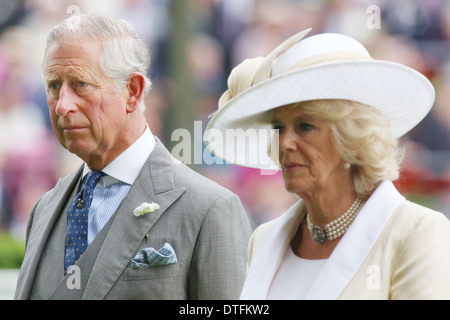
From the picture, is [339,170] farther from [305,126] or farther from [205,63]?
[205,63]

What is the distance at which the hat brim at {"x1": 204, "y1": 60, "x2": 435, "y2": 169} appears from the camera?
277 centimetres

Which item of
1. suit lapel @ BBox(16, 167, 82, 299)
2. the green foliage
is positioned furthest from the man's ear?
the green foliage

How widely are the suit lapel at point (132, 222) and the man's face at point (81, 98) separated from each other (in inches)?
7.9

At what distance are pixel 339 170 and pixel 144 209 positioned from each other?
2.42 ft

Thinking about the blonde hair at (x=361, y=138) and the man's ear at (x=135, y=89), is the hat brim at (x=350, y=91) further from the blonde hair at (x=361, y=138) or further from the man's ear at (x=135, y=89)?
the man's ear at (x=135, y=89)

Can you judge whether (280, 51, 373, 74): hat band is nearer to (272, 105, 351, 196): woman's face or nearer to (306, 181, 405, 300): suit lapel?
(272, 105, 351, 196): woman's face

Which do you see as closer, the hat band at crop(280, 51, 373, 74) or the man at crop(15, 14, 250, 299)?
the hat band at crop(280, 51, 373, 74)

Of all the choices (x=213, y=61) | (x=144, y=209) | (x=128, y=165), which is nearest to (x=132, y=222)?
(x=144, y=209)

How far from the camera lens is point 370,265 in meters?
2.70

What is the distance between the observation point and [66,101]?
329 centimetres

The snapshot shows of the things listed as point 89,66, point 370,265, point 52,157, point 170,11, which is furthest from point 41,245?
point 170,11

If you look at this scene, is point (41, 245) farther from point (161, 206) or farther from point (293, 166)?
point (293, 166)

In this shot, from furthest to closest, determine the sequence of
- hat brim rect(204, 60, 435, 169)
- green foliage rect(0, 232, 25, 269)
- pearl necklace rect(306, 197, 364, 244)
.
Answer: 1. green foliage rect(0, 232, 25, 269)
2. pearl necklace rect(306, 197, 364, 244)
3. hat brim rect(204, 60, 435, 169)
